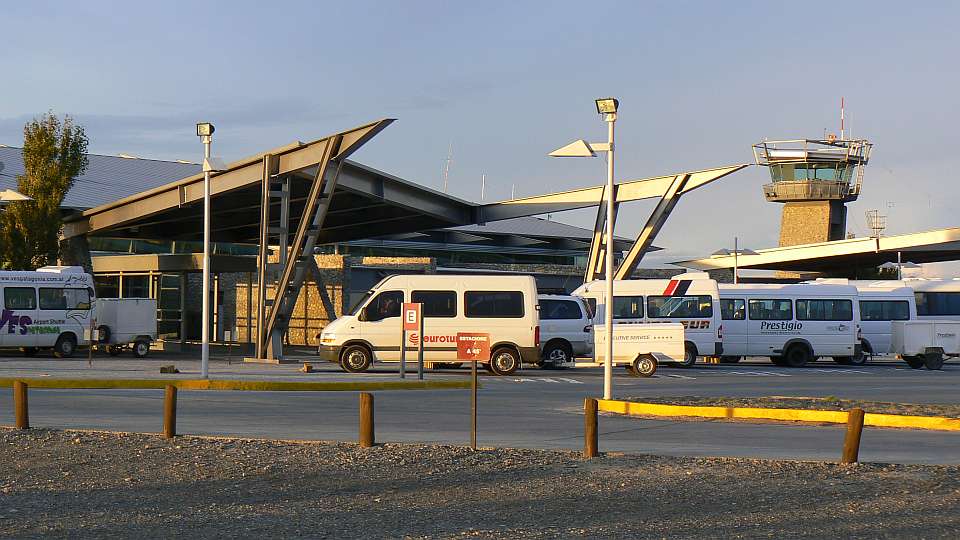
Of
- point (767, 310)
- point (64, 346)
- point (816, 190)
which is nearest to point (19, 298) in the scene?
point (64, 346)

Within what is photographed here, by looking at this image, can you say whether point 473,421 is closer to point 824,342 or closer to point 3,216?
point 824,342

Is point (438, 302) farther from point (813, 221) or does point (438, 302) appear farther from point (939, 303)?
point (813, 221)

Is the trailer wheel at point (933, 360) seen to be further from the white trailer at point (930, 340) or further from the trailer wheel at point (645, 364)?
the trailer wheel at point (645, 364)

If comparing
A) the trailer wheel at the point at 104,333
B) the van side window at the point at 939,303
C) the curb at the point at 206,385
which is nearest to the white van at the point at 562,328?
the curb at the point at 206,385

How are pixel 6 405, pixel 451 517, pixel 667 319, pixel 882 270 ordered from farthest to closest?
1. pixel 882 270
2. pixel 667 319
3. pixel 6 405
4. pixel 451 517

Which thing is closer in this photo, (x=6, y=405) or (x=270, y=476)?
(x=270, y=476)

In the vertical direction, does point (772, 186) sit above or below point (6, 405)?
above

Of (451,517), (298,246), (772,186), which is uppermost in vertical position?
(772,186)

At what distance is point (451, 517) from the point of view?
34.3 feet

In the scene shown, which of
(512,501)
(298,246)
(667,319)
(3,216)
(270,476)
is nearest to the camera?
(512,501)

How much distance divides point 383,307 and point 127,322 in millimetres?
12866

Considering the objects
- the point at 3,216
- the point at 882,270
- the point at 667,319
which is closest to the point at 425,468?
the point at 667,319

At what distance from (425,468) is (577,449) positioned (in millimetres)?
2654

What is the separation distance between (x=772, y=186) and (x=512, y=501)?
244 feet
